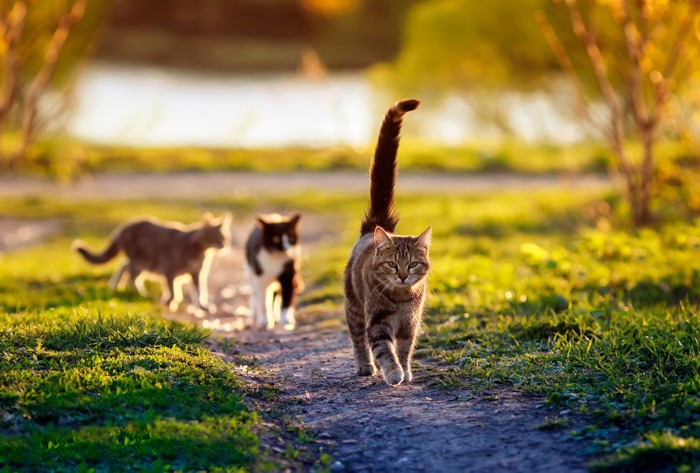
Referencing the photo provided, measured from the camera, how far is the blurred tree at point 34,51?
1519 centimetres

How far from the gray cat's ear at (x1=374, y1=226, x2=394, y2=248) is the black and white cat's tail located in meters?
0.73

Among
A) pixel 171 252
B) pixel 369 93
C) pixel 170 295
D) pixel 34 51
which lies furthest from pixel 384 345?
pixel 369 93

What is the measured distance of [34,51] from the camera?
21.7 meters

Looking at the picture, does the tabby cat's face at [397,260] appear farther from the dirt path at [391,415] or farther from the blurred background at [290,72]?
the blurred background at [290,72]

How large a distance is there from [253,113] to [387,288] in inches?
961

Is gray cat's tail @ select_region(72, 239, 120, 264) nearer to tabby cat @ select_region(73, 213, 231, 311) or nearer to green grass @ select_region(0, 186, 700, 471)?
tabby cat @ select_region(73, 213, 231, 311)

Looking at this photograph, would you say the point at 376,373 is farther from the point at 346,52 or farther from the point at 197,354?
the point at 346,52

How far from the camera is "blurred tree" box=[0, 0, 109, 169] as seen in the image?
15188 mm

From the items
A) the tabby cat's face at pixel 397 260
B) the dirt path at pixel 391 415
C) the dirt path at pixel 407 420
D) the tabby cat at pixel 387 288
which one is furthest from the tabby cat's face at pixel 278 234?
the tabby cat's face at pixel 397 260

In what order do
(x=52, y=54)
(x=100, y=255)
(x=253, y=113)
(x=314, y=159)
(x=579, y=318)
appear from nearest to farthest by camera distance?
(x=579, y=318) < (x=100, y=255) < (x=52, y=54) < (x=314, y=159) < (x=253, y=113)

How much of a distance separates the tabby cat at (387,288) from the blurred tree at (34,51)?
8588mm

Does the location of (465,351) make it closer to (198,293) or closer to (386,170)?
(386,170)

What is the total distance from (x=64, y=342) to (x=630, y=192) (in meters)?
9.32

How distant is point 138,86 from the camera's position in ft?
130
